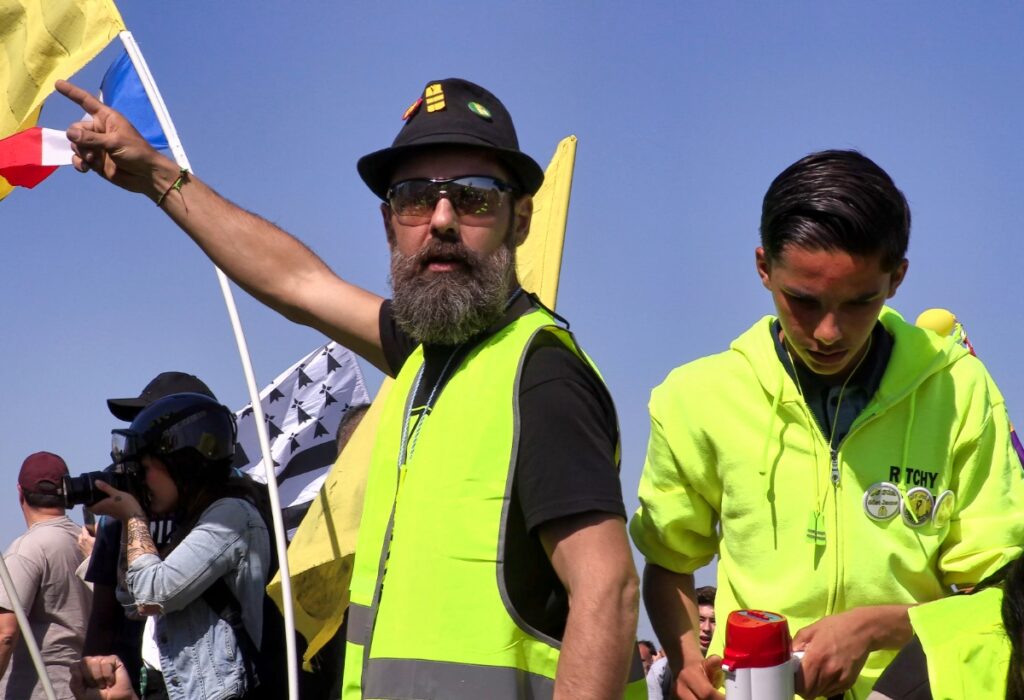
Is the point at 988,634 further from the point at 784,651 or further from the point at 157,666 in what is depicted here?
the point at 157,666

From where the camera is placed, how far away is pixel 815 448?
10.4 feet

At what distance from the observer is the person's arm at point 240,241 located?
3924 mm

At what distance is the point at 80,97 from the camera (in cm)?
407

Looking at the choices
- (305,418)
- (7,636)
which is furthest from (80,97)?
(305,418)

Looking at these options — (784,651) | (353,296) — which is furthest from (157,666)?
(784,651)

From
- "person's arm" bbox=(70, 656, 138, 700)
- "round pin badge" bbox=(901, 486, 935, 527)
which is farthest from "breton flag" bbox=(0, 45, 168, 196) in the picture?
"round pin badge" bbox=(901, 486, 935, 527)

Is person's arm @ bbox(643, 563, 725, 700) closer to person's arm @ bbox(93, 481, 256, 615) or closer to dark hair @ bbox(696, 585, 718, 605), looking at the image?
person's arm @ bbox(93, 481, 256, 615)

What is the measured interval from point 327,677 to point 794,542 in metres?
3.29

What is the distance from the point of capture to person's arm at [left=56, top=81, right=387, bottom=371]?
12.9ft

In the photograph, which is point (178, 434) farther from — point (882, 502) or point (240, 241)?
point (882, 502)

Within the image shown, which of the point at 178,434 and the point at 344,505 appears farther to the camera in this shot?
the point at 344,505

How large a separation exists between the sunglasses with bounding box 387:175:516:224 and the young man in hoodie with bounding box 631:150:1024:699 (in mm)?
624

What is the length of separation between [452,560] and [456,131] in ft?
3.46

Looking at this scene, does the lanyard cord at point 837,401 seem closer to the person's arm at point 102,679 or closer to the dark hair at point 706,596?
the person's arm at point 102,679
